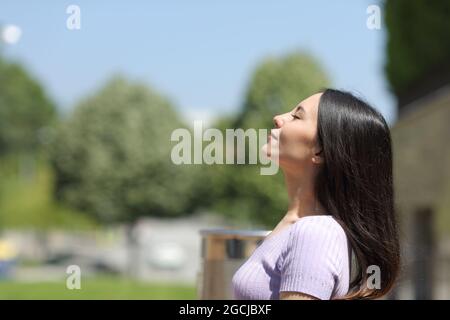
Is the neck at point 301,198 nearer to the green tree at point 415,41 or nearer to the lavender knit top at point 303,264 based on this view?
the lavender knit top at point 303,264

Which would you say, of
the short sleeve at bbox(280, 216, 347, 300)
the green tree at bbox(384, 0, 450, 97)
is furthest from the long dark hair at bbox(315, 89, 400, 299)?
the green tree at bbox(384, 0, 450, 97)

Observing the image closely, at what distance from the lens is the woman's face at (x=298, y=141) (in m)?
2.38

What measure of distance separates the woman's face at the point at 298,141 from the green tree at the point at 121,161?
127 feet

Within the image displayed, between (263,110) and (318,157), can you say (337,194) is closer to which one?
(318,157)

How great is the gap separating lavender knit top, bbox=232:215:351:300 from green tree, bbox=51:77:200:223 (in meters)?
38.7

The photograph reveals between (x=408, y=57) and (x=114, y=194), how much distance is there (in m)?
24.1

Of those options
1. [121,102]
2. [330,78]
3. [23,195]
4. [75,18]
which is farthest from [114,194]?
[75,18]

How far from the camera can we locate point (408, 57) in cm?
2080

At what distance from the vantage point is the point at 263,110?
135 feet

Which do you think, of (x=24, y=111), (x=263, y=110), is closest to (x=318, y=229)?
(x=263, y=110)

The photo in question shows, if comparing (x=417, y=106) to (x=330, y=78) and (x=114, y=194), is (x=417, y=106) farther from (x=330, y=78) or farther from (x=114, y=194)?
(x=114, y=194)

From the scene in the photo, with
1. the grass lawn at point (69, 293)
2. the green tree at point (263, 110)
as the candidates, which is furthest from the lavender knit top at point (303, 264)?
the green tree at point (263, 110)

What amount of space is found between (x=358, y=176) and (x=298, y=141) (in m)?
0.21

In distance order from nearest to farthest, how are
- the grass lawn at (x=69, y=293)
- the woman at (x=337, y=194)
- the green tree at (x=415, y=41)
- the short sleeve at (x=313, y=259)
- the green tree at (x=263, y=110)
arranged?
the short sleeve at (x=313, y=259) → the woman at (x=337, y=194) → the grass lawn at (x=69, y=293) → the green tree at (x=415, y=41) → the green tree at (x=263, y=110)
